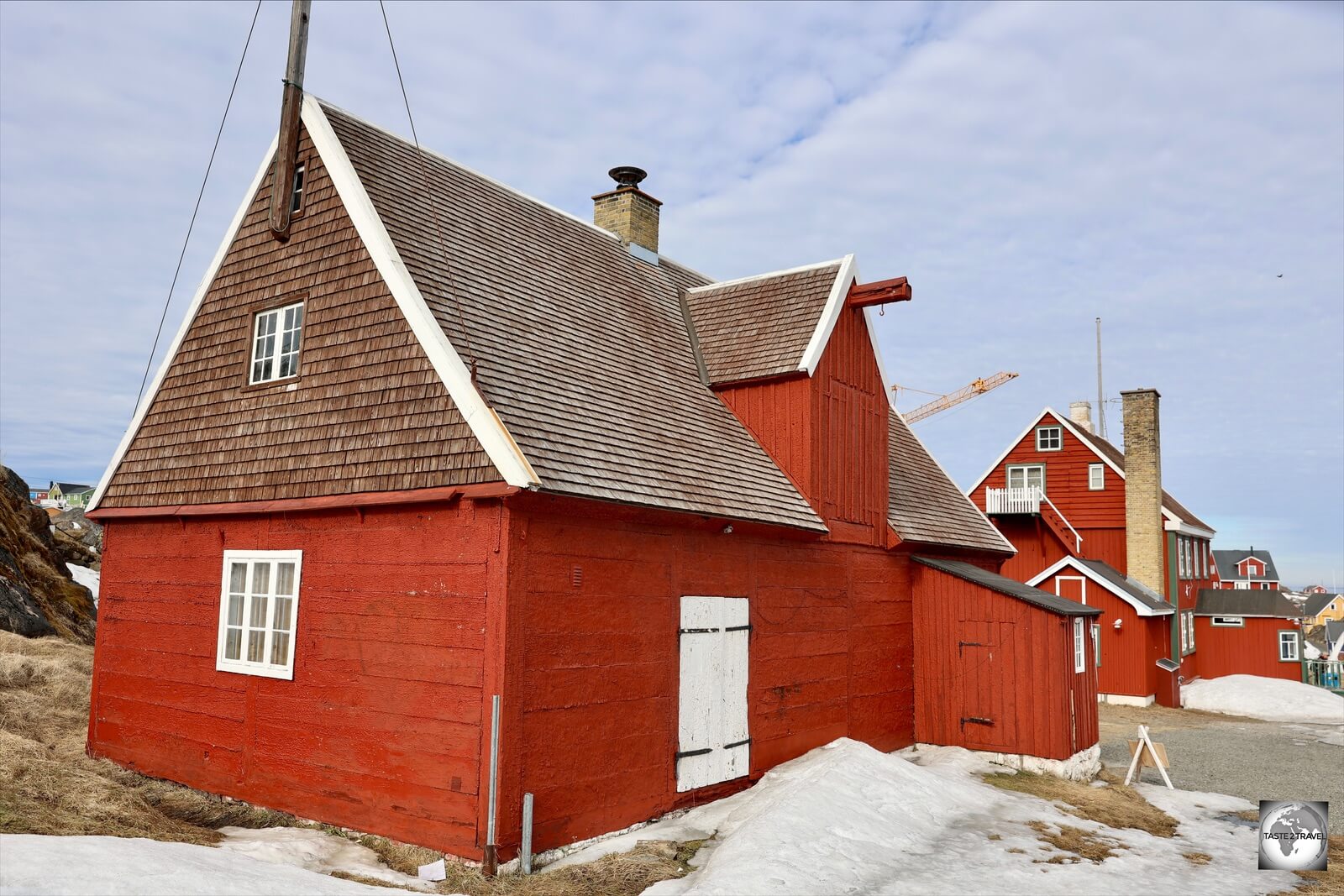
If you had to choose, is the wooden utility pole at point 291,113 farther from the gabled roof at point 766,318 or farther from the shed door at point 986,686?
the shed door at point 986,686

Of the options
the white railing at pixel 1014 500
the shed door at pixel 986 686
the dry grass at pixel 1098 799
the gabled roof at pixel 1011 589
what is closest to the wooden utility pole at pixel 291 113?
the gabled roof at pixel 1011 589

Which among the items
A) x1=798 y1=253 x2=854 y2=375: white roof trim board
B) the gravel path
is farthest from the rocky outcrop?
the gravel path

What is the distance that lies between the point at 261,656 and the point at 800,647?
22.4 ft

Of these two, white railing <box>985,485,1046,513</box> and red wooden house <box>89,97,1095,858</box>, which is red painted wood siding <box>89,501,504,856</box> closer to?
red wooden house <box>89,97,1095,858</box>

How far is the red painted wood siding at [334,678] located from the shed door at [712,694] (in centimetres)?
289

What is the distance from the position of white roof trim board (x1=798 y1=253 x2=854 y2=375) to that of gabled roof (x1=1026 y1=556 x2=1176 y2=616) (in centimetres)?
1724

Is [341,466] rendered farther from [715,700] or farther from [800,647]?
[800,647]

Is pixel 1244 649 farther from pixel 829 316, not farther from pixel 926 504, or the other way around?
pixel 829 316

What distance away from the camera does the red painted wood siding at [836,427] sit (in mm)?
13344

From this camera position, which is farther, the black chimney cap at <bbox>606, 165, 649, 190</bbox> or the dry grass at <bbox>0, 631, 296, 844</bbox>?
the black chimney cap at <bbox>606, 165, 649, 190</bbox>

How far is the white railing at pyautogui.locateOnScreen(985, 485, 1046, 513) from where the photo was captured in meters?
30.8

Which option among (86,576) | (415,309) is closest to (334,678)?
(415,309)

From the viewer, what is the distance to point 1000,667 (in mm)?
14805

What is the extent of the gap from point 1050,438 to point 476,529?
93.3 feet
